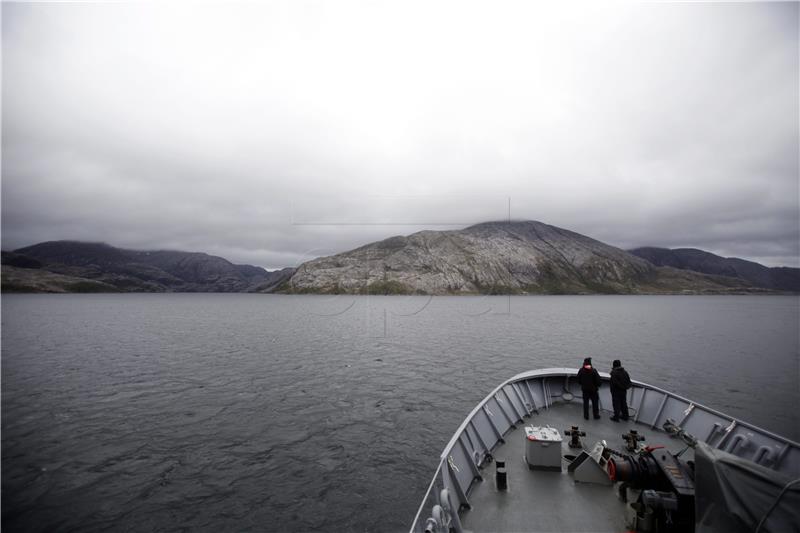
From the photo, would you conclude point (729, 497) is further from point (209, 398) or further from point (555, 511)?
point (209, 398)

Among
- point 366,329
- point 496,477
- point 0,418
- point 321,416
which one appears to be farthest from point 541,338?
point 0,418

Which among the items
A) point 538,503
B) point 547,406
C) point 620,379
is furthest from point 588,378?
point 538,503

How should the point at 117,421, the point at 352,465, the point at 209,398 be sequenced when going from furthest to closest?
the point at 209,398, the point at 117,421, the point at 352,465

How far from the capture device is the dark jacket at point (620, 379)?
56.1 feet

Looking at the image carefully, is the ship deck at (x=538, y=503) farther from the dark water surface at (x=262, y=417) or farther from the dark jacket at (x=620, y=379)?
the dark water surface at (x=262, y=417)

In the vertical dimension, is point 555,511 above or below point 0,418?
above

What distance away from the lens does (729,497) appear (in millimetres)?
6930

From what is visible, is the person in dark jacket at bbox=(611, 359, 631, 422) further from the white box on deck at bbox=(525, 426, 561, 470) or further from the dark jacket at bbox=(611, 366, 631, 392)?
the white box on deck at bbox=(525, 426, 561, 470)

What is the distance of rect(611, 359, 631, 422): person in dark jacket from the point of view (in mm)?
17141

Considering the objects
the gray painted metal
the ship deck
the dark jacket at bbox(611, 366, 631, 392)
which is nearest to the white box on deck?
the ship deck

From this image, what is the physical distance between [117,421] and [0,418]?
8.54 meters

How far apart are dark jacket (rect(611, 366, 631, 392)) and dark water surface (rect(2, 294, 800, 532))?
403 inches

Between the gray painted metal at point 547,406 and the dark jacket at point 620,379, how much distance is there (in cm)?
Answer: 183

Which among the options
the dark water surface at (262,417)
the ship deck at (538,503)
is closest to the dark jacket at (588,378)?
the ship deck at (538,503)
